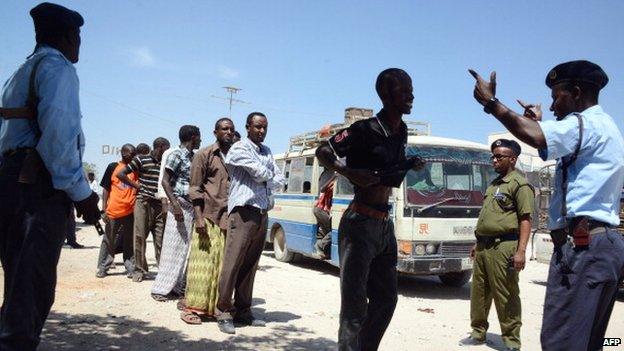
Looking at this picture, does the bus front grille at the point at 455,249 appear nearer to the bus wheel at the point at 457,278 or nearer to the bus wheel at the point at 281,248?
the bus wheel at the point at 457,278

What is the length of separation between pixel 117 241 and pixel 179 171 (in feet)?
8.09

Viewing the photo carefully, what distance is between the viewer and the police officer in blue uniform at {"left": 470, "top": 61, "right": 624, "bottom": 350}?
234 cm

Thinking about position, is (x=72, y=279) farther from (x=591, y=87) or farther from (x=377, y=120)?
(x=591, y=87)

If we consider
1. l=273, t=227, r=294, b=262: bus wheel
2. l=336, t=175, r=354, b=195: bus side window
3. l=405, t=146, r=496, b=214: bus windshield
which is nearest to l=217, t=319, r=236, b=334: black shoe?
l=405, t=146, r=496, b=214: bus windshield

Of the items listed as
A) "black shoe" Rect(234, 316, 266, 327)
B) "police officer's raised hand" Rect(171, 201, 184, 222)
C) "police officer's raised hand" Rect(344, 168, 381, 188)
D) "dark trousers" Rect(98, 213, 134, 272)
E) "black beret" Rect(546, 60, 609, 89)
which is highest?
"black beret" Rect(546, 60, 609, 89)

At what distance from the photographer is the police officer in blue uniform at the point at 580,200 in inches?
92.0

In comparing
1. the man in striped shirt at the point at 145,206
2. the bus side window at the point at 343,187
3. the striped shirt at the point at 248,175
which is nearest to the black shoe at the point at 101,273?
the man in striped shirt at the point at 145,206

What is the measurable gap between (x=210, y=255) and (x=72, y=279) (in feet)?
10.2

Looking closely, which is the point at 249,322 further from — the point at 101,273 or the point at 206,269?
the point at 101,273

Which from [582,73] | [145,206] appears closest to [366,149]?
[582,73]

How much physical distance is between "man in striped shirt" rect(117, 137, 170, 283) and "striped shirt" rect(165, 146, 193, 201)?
1249mm

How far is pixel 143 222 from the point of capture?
689cm

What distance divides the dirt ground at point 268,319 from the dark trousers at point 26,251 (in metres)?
1.75

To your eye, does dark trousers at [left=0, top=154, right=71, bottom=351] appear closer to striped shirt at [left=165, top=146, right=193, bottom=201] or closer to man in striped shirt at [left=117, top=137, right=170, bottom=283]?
striped shirt at [left=165, top=146, right=193, bottom=201]
